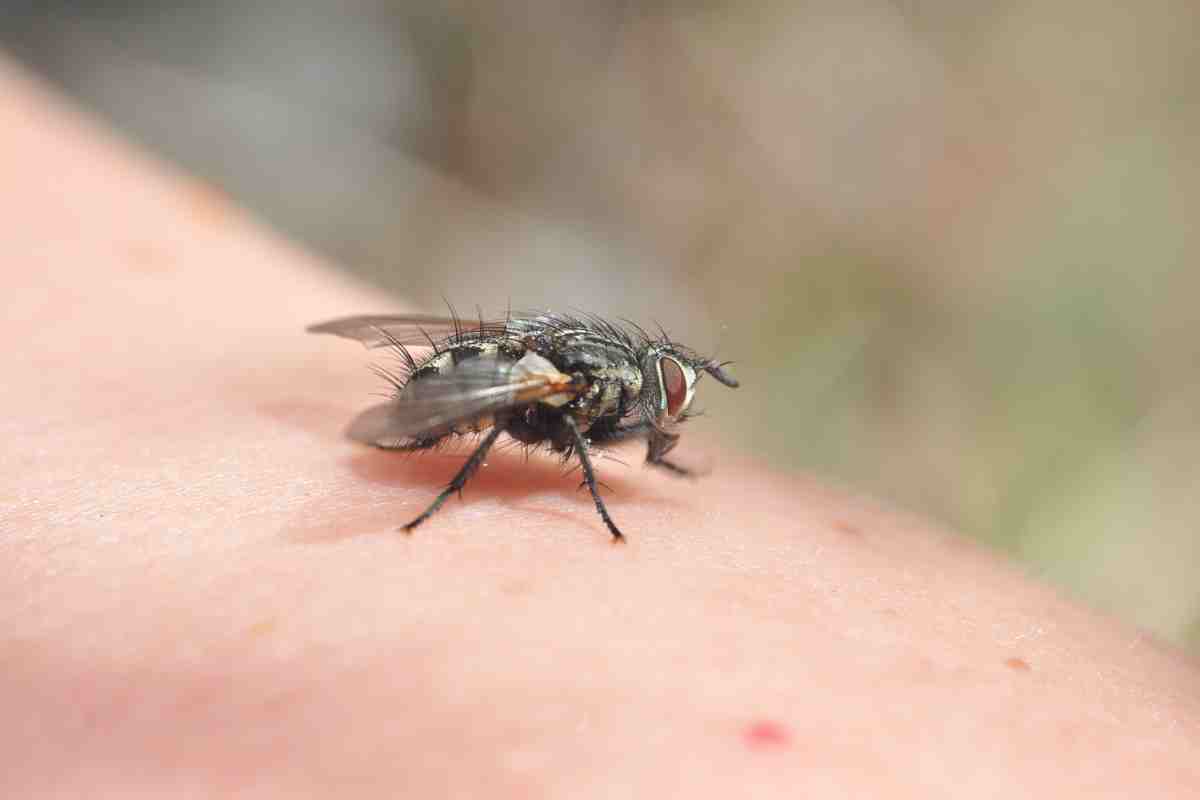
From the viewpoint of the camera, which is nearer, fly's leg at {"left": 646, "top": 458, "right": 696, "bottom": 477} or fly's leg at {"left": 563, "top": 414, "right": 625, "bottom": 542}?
fly's leg at {"left": 563, "top": 414, "right": 625, "bottom": 542}

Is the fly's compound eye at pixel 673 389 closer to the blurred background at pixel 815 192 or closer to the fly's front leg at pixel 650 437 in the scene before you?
the fly's front leg at pixel 650 437

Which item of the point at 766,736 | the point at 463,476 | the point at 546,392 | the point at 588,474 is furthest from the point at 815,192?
the point at 766,736

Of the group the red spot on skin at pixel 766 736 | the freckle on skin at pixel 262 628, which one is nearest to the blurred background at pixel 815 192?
the red spot on skin at pixel 766 736

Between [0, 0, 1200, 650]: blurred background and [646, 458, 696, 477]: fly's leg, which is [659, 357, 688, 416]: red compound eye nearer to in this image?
[646, 458, 696, 477]: fly's leg

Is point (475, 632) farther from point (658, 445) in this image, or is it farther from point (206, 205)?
point (206, 205)

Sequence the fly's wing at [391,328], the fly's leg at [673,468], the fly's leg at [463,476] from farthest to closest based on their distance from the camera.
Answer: the fly's wing at [391,328] → the fly's leg at [673,468] → the fly's leg at [463,476]

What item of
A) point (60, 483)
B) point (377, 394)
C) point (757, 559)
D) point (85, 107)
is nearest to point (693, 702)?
point (757, 559)

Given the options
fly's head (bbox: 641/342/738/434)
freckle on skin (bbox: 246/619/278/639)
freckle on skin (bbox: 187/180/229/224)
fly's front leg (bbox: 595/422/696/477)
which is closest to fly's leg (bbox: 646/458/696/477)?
fly's front leg (bbox: 595/422/696/477)
